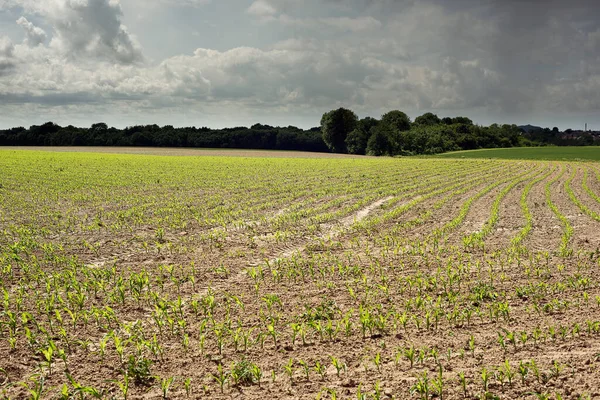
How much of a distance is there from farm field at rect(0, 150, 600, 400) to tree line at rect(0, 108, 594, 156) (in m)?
84.4

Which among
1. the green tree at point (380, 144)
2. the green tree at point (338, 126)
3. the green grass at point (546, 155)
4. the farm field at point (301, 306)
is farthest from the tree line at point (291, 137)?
the farm field at point (301, 306)

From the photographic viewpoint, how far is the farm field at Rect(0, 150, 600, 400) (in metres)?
5.46

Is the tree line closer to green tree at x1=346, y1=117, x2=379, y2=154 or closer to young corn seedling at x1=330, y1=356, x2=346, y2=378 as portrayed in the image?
green tree at x1=346, y1=117, x2=379, y2=154

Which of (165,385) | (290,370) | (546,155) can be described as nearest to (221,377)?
(165,385)

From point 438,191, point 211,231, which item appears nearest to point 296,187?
point 438,191

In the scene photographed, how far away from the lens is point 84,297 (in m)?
8.27

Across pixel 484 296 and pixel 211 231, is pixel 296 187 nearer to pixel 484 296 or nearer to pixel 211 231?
pixel 211 231

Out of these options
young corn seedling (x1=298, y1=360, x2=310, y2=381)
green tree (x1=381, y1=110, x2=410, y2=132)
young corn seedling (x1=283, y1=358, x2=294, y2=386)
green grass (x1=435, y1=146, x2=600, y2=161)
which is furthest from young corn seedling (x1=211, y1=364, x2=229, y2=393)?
green tree (x1=381, y1=110, x2=410, y2=132)

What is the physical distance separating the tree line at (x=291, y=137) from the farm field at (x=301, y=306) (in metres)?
84.4

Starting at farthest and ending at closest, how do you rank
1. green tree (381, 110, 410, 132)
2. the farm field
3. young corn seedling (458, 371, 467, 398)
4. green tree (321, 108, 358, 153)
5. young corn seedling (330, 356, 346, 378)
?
green tree (381, 110, 410, 132)
green tree (321, 108, 358, 153)
young corn seedling (330, 356, 346, 378)
the farm field
young corn seedling (458, 371, 467, 398)

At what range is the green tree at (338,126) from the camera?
106125 millimetres

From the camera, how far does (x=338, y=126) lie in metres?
107

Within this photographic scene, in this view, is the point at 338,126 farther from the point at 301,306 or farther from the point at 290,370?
the point at 290,370

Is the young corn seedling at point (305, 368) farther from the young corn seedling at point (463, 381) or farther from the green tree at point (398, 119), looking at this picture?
the green tree at point (398, 119)
